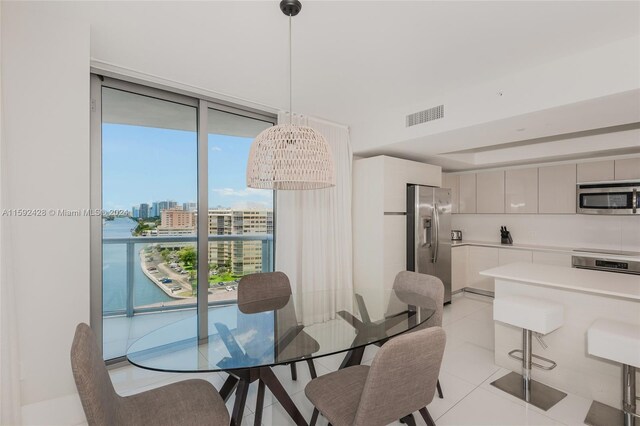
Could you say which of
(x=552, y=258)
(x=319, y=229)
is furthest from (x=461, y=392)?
(x=552, y=258)

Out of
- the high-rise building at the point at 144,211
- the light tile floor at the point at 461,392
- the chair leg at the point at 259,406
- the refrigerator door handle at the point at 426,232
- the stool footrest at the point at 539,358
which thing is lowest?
the light tile floor at the point at 461,392

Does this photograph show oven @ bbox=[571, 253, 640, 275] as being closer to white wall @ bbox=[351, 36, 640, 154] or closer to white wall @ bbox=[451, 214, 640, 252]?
white wall @ bbox=[451, 214, 640, 252]

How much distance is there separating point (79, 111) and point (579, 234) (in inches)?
237

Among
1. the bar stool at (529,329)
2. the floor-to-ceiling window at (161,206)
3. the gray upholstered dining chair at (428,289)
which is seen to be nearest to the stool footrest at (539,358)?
the bar stool at (529,329)

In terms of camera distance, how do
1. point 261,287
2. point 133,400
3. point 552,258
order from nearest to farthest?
point 133,400 < point 261,287 < point 552,258

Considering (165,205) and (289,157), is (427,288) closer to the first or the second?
(289,157)

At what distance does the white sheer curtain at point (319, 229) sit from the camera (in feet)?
11.6

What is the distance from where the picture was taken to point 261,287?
2670 millimetres

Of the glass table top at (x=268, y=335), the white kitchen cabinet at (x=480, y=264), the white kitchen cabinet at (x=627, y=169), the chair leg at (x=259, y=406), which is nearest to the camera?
the glass table top at (x=268, y=335)

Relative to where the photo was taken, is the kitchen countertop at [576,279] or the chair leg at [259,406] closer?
the chair leg at [259,406]

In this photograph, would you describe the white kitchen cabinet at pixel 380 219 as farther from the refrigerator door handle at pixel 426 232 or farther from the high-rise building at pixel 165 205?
the high-rise building at pixel 165 205

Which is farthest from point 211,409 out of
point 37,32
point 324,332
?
point 37,32

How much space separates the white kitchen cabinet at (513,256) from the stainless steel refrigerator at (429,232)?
37.0 inches

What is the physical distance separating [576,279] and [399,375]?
6.52 ft
